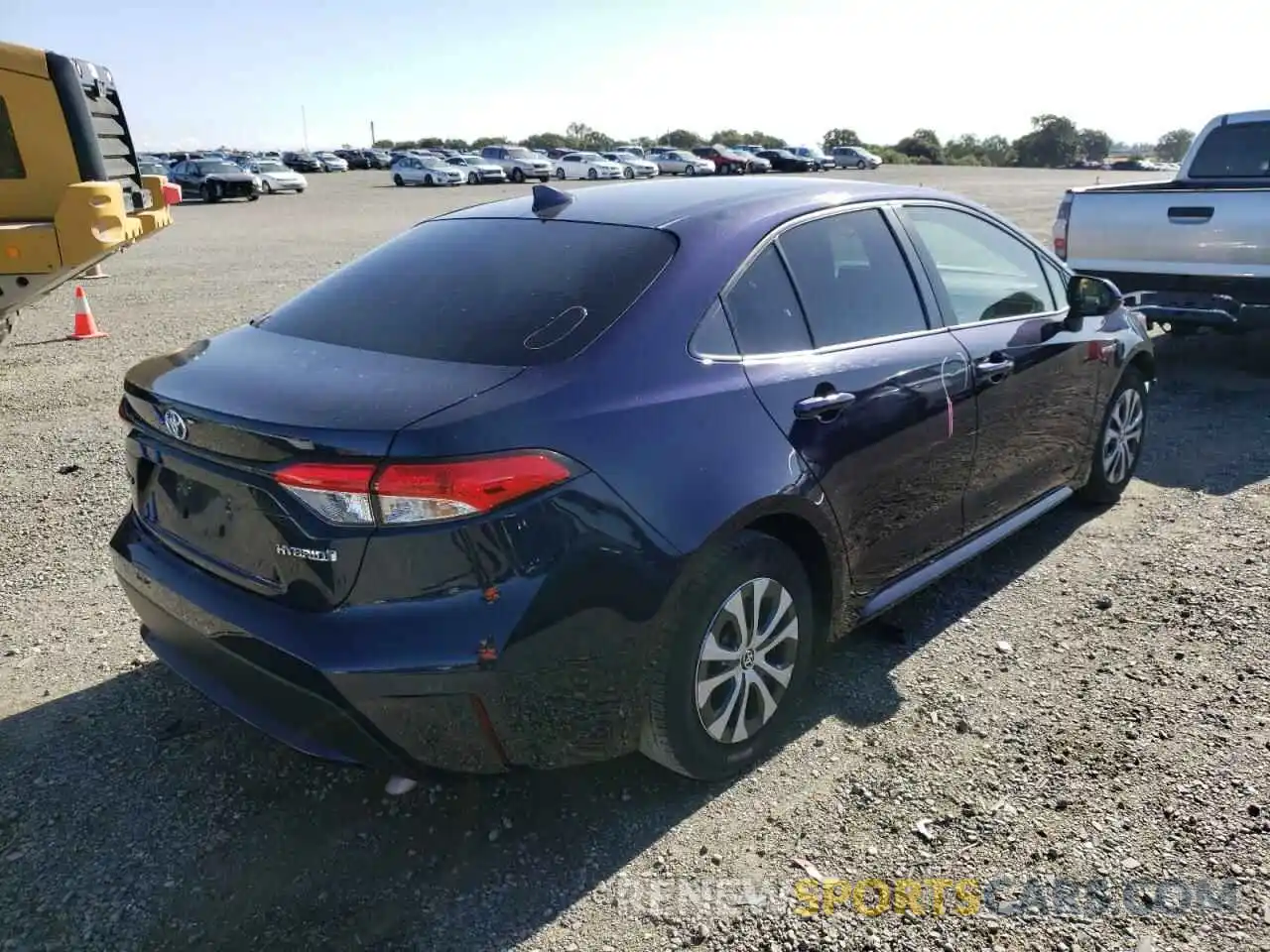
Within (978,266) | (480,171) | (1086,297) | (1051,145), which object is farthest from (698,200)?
(1051,145)

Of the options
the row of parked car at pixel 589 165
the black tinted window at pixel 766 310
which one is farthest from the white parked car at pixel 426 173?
the black tinted window at pixel 766 310

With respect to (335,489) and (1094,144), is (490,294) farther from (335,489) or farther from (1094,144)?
(1094,144)

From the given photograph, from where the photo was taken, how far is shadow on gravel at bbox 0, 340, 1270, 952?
2525 mm

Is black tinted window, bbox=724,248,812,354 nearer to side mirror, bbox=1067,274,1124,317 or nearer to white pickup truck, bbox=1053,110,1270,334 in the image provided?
side mirror, bbox=1067,274,1124,317

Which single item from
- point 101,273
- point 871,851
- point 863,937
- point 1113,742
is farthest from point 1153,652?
point 101,273

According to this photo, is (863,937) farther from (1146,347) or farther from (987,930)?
(1146,347)

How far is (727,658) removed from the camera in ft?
9.52

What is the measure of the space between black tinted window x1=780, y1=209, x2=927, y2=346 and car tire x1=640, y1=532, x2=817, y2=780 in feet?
2.71

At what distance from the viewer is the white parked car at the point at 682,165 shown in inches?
1957

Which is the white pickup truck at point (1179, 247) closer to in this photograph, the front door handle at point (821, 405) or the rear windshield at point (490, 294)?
the front door handle at point (821, 405)

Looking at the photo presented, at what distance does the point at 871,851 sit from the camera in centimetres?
276

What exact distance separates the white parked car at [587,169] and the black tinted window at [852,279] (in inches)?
1768

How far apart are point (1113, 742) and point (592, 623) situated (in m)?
1.86

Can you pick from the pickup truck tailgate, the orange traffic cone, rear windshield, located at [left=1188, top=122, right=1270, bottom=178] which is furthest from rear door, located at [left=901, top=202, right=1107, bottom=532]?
the orange traffic cone
